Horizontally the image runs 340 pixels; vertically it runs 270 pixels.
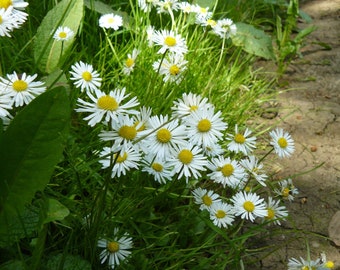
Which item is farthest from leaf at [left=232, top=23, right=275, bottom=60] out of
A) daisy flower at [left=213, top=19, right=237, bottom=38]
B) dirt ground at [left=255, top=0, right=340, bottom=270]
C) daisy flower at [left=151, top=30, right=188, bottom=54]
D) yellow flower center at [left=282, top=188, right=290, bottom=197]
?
yellow flower center at [left=282, top=188, right=290, bottom=197]

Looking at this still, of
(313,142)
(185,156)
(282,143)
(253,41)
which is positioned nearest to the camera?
(185,156)

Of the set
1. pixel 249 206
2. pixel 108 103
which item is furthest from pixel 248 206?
pixel 108 103

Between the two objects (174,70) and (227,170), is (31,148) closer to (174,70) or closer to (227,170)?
(227,170)

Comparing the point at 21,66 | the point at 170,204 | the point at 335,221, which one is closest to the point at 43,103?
the point at 170,204

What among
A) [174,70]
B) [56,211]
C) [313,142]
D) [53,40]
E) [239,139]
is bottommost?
[56,211]

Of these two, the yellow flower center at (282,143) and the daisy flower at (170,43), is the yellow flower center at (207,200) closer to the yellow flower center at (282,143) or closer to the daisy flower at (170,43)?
the yellow flower center at (282,143)

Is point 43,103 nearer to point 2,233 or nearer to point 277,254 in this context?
point 2,233

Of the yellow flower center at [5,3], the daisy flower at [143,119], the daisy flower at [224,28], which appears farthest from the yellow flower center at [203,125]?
the daisy flower at [224,28]
